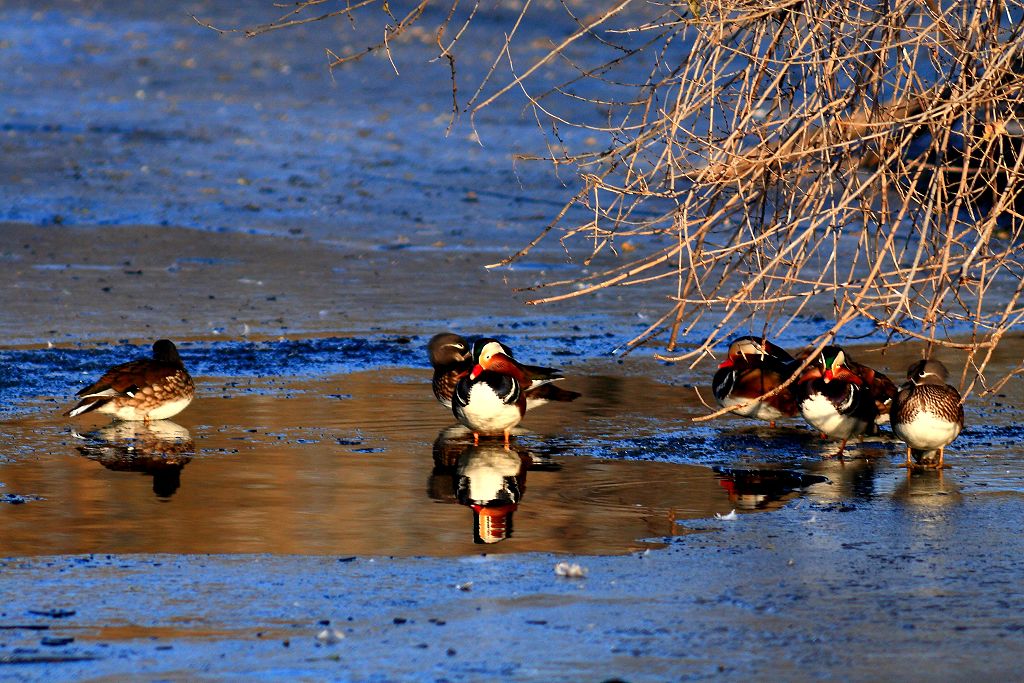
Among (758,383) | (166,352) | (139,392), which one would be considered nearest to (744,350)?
(758,383)

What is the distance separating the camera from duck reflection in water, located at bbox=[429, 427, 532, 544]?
6680 mm

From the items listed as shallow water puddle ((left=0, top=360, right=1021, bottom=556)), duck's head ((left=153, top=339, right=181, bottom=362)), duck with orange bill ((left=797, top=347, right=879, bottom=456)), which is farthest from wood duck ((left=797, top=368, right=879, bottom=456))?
duck's head ((left=153, top=339, right=181, bottom=362))

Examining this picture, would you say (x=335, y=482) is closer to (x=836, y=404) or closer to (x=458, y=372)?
(x=458, y=372)

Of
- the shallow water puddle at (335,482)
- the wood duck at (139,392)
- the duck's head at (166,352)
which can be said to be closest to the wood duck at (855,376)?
the shallow water puddle at (335,482)

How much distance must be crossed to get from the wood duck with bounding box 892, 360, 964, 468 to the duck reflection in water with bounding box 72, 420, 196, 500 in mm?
3643

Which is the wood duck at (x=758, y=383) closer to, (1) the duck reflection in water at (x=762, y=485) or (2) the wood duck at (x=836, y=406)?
(2) the wood duck at (x=836, y=406)

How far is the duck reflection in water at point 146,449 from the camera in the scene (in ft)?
24.8

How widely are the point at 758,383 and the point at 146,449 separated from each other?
352cm

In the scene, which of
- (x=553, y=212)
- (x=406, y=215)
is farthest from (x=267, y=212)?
(x=553, y=212)

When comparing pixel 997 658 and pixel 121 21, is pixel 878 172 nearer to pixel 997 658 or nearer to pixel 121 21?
pixel 997 658

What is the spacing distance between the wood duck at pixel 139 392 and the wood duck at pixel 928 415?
160 inches

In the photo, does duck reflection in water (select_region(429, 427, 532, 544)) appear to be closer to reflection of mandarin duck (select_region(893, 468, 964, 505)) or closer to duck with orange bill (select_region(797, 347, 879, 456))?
duck with orange bill (select_region(797, 347, 879, 456))

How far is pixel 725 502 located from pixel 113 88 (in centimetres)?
1947

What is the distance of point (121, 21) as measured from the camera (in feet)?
94.5
